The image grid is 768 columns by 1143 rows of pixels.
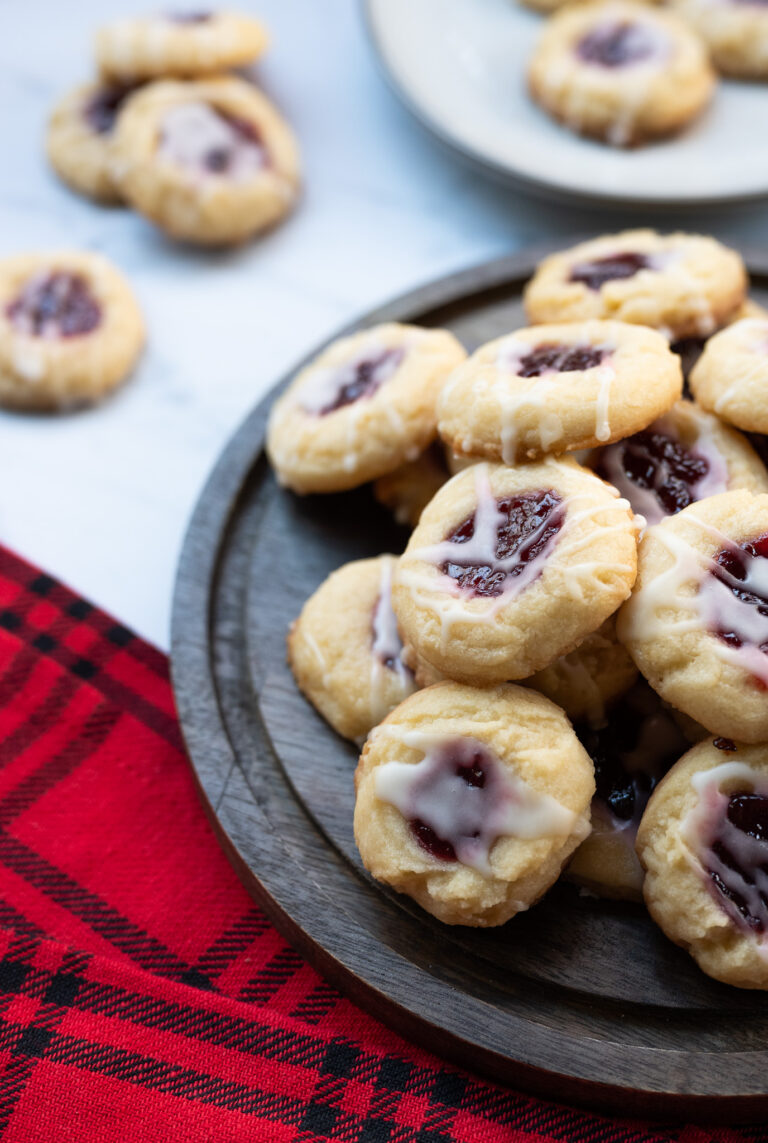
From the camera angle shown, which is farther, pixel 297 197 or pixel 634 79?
pixel 297 197

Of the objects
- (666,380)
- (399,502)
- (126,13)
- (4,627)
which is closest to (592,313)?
(666,380)

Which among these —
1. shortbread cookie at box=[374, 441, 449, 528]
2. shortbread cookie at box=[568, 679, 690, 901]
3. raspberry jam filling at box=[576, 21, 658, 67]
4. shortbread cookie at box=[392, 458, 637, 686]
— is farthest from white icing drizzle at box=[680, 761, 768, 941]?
raspberry jam filling at box=[576, 21, 658, 67]

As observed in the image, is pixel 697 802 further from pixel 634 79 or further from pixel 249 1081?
pixel 634 79

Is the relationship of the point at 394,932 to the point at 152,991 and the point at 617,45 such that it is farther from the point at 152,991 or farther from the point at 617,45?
the point at 617,45

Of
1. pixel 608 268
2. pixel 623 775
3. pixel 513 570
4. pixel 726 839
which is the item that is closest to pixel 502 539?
pixel 513 570

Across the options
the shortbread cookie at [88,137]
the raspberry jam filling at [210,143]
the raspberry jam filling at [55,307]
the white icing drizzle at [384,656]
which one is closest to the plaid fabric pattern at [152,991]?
the white icing drizzle at [384,656]

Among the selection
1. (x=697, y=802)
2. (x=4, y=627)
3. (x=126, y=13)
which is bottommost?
(x=697, y=802)

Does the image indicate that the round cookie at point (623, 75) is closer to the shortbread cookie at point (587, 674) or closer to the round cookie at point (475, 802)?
the shortbread cookie at point (587, 674)
